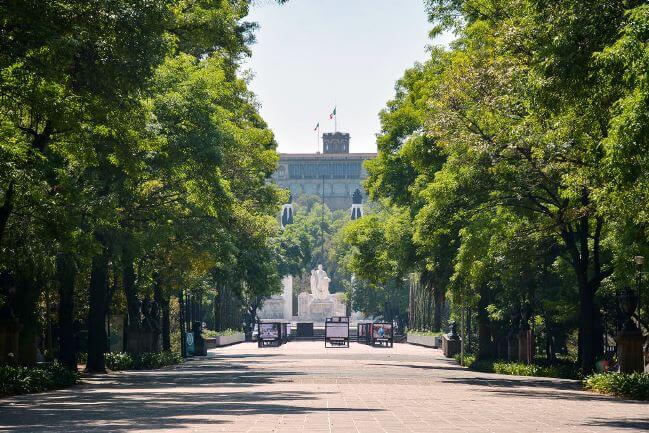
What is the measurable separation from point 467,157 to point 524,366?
1101 centimetres

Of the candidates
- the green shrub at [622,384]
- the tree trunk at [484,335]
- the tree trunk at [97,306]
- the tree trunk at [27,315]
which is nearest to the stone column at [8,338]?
the tree trunk at [27,315]

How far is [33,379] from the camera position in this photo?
2938 centimetres

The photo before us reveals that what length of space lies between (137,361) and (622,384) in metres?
22.4

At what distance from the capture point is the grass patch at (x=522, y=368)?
133ft

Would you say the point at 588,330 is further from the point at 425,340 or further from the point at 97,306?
the point at 425,340

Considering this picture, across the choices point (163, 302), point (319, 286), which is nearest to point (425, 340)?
point (163, 302)

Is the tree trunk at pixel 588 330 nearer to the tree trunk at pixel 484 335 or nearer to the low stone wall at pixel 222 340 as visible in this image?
the tree trunk at pixel 484 335

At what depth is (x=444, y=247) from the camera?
45938 millimetres

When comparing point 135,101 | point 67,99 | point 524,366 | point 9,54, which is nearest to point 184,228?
point 524,366

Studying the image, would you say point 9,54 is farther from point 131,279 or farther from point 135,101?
point 131,279

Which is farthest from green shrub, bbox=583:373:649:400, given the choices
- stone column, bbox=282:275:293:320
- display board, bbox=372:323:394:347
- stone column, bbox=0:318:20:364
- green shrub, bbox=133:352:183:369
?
stone column, bbox=282:275:293:320

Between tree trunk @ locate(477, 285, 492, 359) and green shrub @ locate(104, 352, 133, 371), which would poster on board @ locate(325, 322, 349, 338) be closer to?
tree trunk @ locate(477, 285, 492, 359)

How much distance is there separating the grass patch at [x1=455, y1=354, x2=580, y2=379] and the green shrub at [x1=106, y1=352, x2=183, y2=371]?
42.3ft

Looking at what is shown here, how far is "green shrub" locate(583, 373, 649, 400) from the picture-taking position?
28.2 meters
